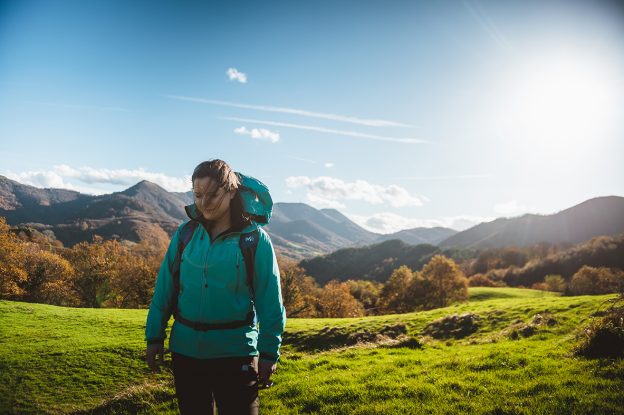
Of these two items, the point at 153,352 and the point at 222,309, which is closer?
the point at 222,309

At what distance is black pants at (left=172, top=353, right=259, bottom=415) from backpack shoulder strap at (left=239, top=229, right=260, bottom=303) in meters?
0.73

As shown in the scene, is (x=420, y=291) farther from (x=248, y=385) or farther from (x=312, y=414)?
(x=248, y=385)

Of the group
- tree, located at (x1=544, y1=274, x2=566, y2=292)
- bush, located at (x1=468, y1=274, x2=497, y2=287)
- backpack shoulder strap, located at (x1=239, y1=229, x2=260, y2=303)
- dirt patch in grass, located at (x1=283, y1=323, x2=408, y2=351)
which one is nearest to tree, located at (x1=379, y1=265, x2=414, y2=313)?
bush, located at (x1=468, y1=274, x2=497, y2=287)

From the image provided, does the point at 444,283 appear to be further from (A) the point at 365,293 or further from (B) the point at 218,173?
(B) the point at 218,173

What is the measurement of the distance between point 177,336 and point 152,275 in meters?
59.0

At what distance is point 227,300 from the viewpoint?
3846 mm

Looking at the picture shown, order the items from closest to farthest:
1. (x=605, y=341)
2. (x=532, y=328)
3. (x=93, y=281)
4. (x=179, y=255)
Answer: (x=179, y=255)
(x=605, y=341)
(x=532, y=328)
(x=93, y=281)

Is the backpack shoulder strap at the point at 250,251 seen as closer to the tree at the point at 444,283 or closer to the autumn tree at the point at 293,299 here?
the autumn tree at the point at 293,299

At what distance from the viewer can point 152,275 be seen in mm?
56781

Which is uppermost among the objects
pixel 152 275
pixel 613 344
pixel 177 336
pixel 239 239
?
pixel 239 239

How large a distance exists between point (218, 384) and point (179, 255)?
1.54 metres

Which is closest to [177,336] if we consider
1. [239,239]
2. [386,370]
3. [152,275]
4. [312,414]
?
[239,239]

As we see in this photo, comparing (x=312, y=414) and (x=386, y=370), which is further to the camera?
(x=386, y=370)

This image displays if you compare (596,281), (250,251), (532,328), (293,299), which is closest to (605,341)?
(532,328)
